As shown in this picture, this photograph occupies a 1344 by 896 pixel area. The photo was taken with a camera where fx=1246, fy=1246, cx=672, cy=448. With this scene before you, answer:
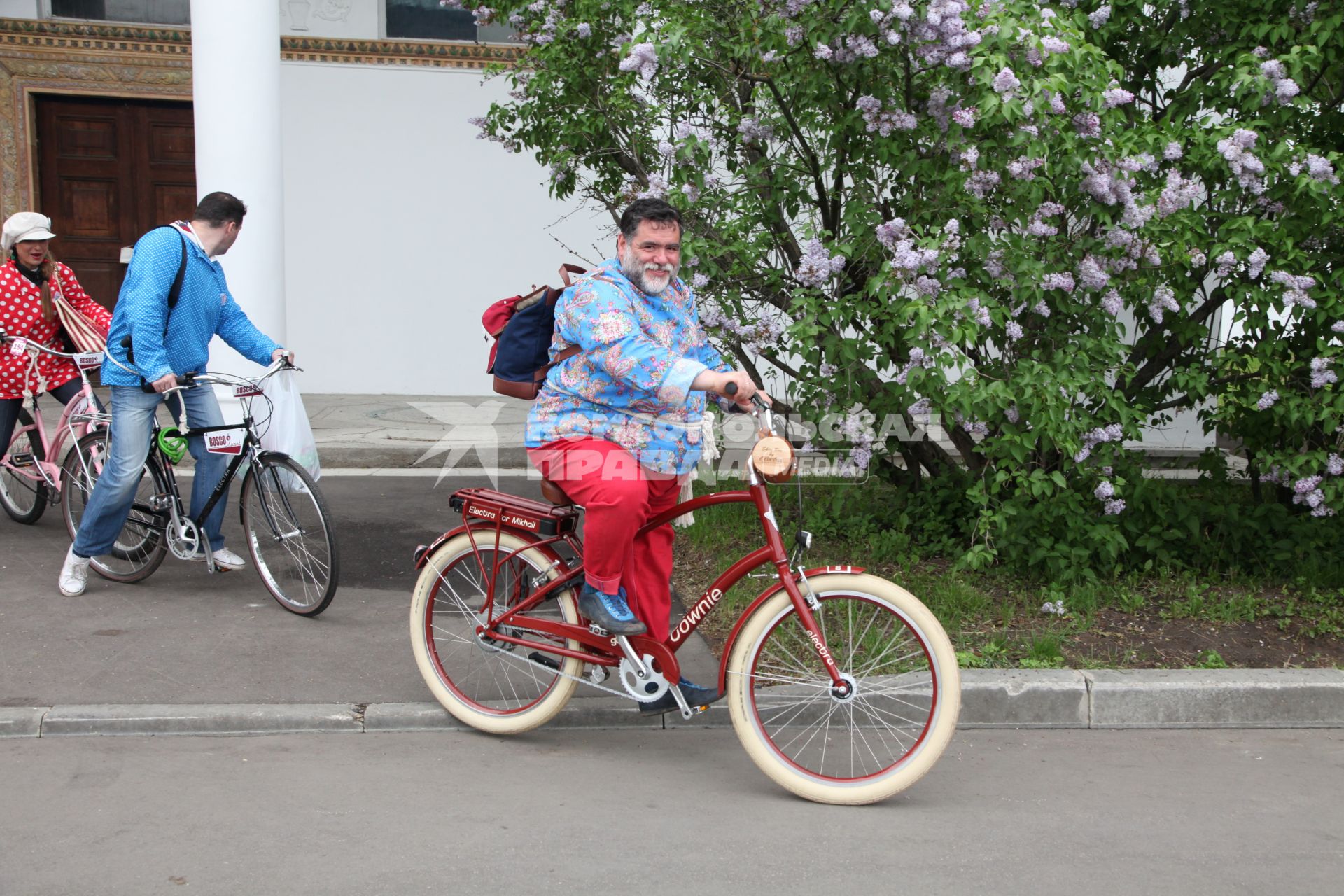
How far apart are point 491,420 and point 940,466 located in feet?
17.3

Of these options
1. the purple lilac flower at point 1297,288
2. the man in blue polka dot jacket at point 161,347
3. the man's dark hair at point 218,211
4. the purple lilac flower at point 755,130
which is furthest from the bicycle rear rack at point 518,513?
the purple lilac flower at point 1297,288

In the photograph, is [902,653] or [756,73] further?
[756,73]

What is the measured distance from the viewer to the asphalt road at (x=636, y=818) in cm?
339

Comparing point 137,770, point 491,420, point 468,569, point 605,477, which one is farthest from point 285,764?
point 491,420

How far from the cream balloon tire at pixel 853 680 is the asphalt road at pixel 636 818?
106mm

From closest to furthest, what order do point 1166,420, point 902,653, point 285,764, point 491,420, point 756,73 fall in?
point 902,653
point 285,764
point 756,73
point 1166,420
point 491,420

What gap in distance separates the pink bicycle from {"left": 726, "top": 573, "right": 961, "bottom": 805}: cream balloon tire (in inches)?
153

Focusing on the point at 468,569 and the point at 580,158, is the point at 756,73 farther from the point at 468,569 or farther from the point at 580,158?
the point at 468,569

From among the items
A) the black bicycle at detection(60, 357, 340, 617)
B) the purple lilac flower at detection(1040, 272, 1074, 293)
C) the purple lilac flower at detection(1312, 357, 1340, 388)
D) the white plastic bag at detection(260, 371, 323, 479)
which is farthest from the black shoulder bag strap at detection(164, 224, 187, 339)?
the purple lilac flower at detection(1312, 357, 1340, 388)

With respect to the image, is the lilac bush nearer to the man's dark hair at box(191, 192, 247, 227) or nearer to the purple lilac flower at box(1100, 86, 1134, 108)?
the purple lilac flower at box(1100, 86, 1134, 108)

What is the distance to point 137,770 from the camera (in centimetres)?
404

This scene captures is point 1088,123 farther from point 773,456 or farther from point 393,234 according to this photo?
point 393,234

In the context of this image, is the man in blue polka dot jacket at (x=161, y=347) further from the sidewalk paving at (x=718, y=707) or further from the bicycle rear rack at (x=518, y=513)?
the bicycle rear rack at (x=518, y=513)

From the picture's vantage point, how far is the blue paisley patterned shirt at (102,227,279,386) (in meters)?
5.29
